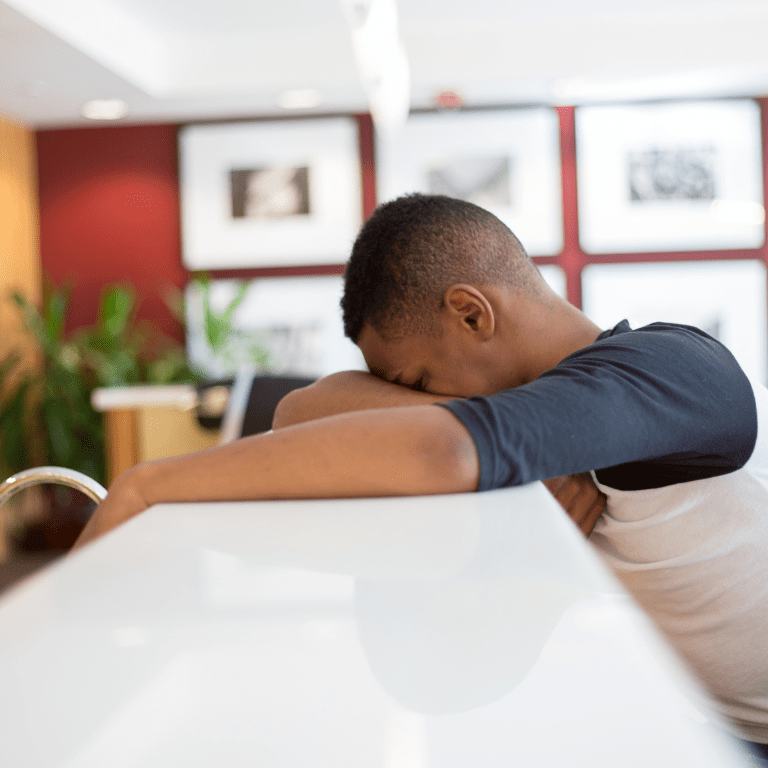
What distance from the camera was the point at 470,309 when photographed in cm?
96

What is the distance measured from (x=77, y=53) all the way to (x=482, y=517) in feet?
11.9

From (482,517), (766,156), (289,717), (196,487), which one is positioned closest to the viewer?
(289,717)

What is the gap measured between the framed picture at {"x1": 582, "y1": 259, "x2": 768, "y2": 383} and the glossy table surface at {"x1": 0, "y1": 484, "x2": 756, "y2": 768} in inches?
173

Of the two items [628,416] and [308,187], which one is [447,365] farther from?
[308,187]

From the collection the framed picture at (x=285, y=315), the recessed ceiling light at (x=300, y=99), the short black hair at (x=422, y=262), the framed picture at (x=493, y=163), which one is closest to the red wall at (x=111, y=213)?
the framed picture at (x=285, y=315)

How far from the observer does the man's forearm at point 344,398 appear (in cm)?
96

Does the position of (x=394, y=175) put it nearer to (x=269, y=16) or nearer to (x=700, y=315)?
(x=269, y=16)

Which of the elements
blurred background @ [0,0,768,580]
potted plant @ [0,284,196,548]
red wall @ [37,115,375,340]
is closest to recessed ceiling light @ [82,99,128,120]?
blurred background @ [0,0,768,580]

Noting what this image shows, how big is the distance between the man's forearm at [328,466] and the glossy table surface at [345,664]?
0.18m

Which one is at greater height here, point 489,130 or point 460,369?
point 489,130

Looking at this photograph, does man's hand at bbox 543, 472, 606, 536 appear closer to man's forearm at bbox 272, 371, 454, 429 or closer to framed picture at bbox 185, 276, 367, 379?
man's forearm at bbox 272, 371, 454, 429

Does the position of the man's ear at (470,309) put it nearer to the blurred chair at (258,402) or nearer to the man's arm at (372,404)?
the man's arm at (372,404)

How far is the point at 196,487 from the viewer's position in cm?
59

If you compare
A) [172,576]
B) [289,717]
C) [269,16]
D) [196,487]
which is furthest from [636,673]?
[269,16]
